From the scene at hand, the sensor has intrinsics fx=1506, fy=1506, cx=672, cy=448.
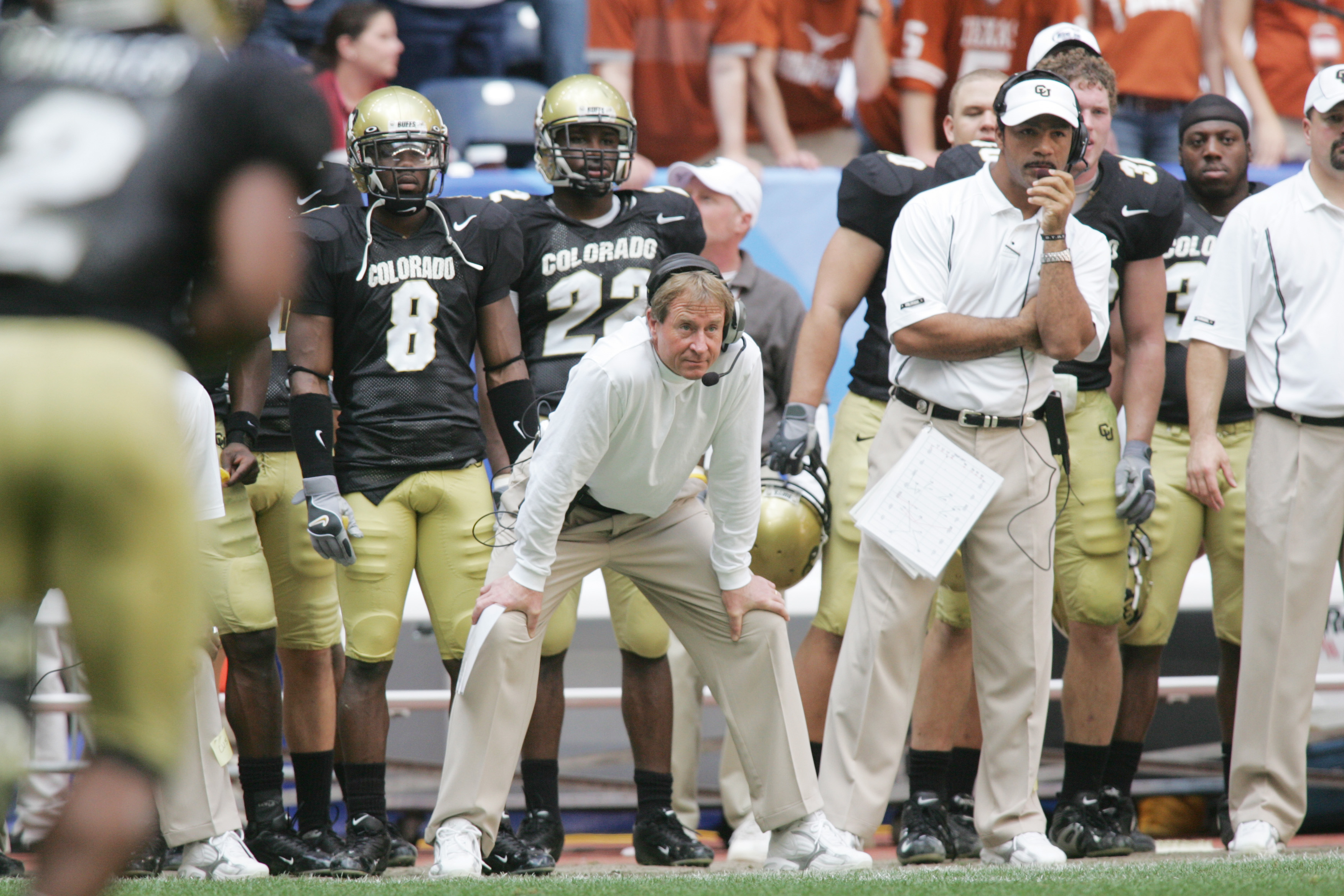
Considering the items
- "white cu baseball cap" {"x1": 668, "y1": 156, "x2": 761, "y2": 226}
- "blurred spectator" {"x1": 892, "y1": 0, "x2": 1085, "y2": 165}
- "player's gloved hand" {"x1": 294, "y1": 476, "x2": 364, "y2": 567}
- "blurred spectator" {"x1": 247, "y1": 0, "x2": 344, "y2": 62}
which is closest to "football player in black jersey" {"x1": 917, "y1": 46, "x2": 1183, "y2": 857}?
"white cu baseball cap" {"x1": 668, "y1": 156, "x2": 761, "y2": 226}

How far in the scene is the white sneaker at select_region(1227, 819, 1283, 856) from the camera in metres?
3.88

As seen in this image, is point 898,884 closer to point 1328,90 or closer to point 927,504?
point 927,504

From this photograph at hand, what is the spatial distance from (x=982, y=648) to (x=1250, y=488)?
0.90 metres

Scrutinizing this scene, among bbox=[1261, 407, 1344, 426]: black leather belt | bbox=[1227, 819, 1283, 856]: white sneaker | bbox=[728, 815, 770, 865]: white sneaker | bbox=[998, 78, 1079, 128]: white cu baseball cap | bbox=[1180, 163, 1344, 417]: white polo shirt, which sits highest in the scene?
bbox=[998, 78, 1079, 128]: white cu baseball cap

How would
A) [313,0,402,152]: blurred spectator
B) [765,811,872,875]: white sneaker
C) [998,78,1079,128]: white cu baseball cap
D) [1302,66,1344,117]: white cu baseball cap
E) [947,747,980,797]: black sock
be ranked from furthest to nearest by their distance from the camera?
[313,0,402,152]: blurred spectator, [947,747,980,797]: black sock, [1302,66,1344,117]: white cu baseball cap, [998,78,1079,128]: white cu baseball cap, [765,811,872,875]: white sneaker

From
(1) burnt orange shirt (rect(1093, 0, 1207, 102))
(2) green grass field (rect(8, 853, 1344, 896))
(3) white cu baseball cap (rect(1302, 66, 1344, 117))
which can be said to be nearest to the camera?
A: (2) green grass field (rect(8, 853, 1344, 896))

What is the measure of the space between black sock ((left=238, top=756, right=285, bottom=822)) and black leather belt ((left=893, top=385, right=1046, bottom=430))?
203 centimetres

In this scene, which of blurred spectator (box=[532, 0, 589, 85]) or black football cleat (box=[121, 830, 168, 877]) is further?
blurred spectator (box=[532, 0, 589, 85])

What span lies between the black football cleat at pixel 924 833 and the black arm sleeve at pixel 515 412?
1465 millimetres

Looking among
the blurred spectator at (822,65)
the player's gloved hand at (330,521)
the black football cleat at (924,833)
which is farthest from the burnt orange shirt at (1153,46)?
the player's gloved hand at (330,521)

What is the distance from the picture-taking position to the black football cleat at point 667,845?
164 inches

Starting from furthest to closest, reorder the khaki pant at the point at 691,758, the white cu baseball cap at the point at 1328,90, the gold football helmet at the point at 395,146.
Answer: the khaki pant at the point at 691,758
the gold football helmet at the point at 395,146
the white cu baseball cap at the point at 1328,90

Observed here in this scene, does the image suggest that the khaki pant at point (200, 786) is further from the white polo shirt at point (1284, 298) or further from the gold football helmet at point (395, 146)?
the white polo shirt at point (1284, 298)

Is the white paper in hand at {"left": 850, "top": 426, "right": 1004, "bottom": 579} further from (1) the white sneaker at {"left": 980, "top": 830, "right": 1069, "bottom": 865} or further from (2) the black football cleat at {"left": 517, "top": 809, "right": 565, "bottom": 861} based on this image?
(2) the black football cleat at {"left": 517, "top": 809, "right": 565, "bottom": 861}
